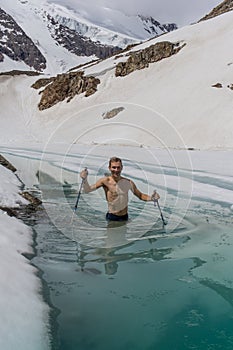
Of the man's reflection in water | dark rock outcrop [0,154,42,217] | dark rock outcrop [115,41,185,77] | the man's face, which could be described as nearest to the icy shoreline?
the man's reflection in water

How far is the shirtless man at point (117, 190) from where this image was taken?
8.35 m

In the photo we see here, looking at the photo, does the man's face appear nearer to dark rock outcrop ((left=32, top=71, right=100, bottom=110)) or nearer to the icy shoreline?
the icy shoreline

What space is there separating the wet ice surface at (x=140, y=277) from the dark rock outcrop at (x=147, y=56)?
59.0 metres

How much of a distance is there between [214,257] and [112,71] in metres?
66.4

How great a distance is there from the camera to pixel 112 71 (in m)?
70.2

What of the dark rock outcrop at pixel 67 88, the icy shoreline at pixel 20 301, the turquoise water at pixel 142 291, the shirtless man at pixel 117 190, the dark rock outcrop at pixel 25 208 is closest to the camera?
the icy shoreline at pixel 20 301

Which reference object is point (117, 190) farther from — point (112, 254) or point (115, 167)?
point (112, 254)

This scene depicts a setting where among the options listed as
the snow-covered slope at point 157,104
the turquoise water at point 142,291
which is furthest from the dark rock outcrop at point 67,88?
the turquoise water at point 142,291

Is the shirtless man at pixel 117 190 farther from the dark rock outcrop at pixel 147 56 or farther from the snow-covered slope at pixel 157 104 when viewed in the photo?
the dark rock outcrop at pixel 147 56

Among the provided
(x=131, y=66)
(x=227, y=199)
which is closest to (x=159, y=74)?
(x=131, y=66)

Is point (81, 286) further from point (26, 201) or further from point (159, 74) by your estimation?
point (159, 74)

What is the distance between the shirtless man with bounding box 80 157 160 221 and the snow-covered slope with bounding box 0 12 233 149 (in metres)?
16.2

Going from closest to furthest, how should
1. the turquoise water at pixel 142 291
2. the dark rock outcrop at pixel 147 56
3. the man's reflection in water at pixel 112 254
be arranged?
the turquoise water at pixel 142 291 → the man's reflection in water at pixel 112 254 → the dark rock outcrop at pixel 147 56

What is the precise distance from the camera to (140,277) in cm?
582
